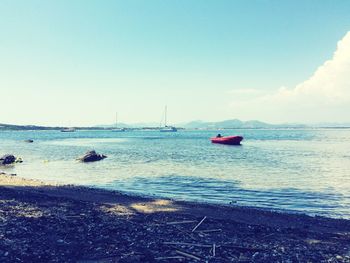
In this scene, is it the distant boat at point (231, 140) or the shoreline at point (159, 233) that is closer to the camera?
the shoreline at point (159, 233)

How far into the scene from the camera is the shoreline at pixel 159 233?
1035 centimetres

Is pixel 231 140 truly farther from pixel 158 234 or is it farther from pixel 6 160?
pixel 158 234

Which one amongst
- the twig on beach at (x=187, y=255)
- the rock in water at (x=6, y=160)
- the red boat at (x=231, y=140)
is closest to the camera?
the twig on beach at (x=187, y=255)

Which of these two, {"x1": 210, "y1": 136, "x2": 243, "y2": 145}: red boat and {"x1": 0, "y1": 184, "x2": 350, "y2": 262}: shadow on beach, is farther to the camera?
{"x1": 210, "y1": 136, "x2": 243, "y2": 145}: red boat

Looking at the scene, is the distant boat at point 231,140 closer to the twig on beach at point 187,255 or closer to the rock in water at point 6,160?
the rock in water at point 6,160

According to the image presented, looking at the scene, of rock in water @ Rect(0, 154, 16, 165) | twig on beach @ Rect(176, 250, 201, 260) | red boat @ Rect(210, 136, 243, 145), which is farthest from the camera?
red boat @ Rect(210, 136, 243, 145)

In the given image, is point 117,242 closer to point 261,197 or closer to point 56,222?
point 56,222

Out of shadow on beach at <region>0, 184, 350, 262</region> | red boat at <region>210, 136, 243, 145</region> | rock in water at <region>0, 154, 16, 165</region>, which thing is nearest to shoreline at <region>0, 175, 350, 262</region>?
shadow on beach at <region>0, 184, 350, 262</region>

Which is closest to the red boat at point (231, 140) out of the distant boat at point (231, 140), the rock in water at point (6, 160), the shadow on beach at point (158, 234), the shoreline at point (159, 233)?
the distant boat at point (231, 140)

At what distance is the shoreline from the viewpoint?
10.4 m

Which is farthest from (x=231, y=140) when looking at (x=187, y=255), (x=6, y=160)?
(x=187, y=255)

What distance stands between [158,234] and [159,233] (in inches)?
5.7

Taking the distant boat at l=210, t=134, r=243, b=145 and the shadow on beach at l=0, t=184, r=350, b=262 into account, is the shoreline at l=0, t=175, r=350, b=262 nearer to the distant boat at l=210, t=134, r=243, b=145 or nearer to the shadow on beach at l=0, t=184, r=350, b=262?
the shadow on beach at l=0, t=184, r=350, b=262

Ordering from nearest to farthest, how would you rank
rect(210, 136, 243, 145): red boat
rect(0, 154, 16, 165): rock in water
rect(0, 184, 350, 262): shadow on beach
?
rect(0, 184, 350, 262): shadow on beach
rect(0, 154, 16, 165): rock in water
rect(210, 136, 243, 145): red boat
